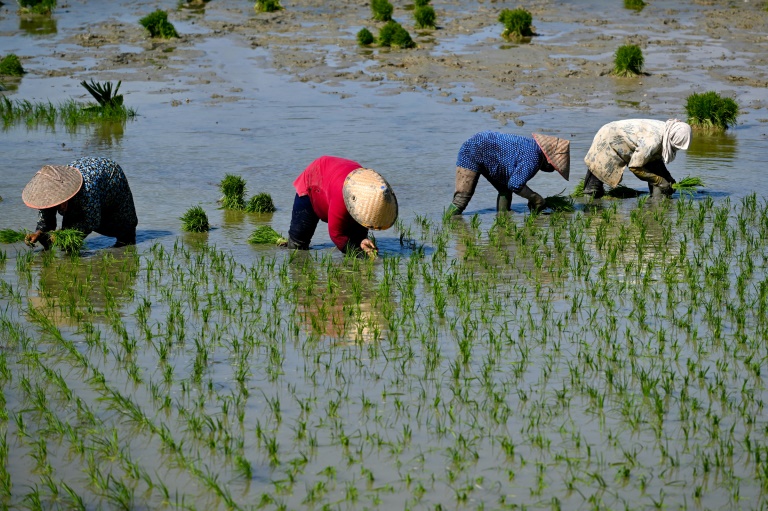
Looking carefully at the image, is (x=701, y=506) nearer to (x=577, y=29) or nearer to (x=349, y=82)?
(x=349, y=82)

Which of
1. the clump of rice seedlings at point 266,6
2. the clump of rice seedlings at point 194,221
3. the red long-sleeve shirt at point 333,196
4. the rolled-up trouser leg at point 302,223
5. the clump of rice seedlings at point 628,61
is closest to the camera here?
the red long-sleeve shirt at point 333,196

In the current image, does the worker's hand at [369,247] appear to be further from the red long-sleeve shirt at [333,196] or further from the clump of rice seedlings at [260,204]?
the clump of rice seedlings at [260,204]

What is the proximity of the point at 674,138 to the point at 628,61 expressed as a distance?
7373mm

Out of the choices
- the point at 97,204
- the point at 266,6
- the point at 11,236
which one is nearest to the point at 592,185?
the point at 97,204

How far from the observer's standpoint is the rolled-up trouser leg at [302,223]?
25.2 ft

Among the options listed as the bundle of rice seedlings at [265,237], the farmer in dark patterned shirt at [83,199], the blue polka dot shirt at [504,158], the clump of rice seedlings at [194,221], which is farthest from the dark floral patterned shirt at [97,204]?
the blue polka dot shirt at [504,158]

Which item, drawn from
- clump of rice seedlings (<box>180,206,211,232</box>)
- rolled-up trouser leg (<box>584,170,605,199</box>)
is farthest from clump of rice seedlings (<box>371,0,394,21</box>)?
clump of rice seedlings (<box>180,206,211,232</box>)

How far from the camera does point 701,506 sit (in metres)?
4.03

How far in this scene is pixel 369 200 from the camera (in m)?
6.73

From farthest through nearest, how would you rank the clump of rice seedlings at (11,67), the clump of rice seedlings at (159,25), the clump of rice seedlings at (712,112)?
the clump of rice seedlings at (159,25)
the clump of rice seedlings at (11,67)
the clump of rice seedlings at (712,112)

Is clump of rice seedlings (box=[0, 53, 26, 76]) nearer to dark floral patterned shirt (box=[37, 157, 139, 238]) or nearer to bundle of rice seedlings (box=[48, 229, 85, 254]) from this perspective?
dark floral patterned shirt (box=[37, 157, 139, 238])

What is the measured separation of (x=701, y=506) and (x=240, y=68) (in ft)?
50.9

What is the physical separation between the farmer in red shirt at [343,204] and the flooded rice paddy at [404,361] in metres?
0.21

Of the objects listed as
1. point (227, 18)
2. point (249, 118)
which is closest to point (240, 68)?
point (249, 118)
